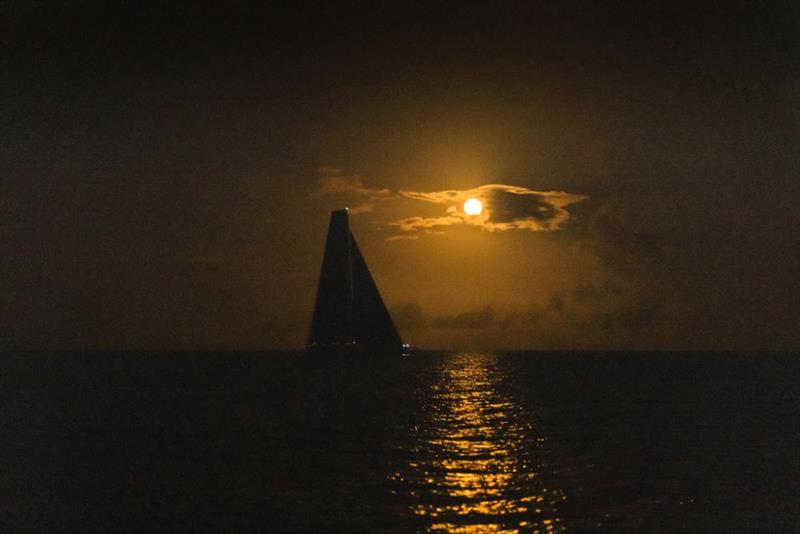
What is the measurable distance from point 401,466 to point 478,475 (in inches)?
182

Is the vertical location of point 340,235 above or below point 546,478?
above

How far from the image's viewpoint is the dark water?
28594mm

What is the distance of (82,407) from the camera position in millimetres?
75688

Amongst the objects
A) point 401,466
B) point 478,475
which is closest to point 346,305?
point 401,466

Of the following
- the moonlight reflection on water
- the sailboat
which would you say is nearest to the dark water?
the moonlight reflection on water

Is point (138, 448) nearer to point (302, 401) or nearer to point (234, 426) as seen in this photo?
point (234, 426)

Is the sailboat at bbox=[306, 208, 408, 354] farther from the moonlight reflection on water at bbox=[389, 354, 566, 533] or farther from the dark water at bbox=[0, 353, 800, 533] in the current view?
the moonlight reflection on water at bbox=[389, 354, 566, 533]

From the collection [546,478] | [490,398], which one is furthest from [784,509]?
[490,398]

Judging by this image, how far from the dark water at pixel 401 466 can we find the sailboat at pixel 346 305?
69619mm

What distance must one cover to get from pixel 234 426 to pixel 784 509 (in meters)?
37.4

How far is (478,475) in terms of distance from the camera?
35469 mm

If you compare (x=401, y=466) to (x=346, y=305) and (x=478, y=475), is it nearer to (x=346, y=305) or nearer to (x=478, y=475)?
(x=478, y=475)

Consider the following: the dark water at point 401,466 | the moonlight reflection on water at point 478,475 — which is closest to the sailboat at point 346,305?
the dark water at point 401,466

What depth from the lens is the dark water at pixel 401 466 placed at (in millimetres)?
28594
